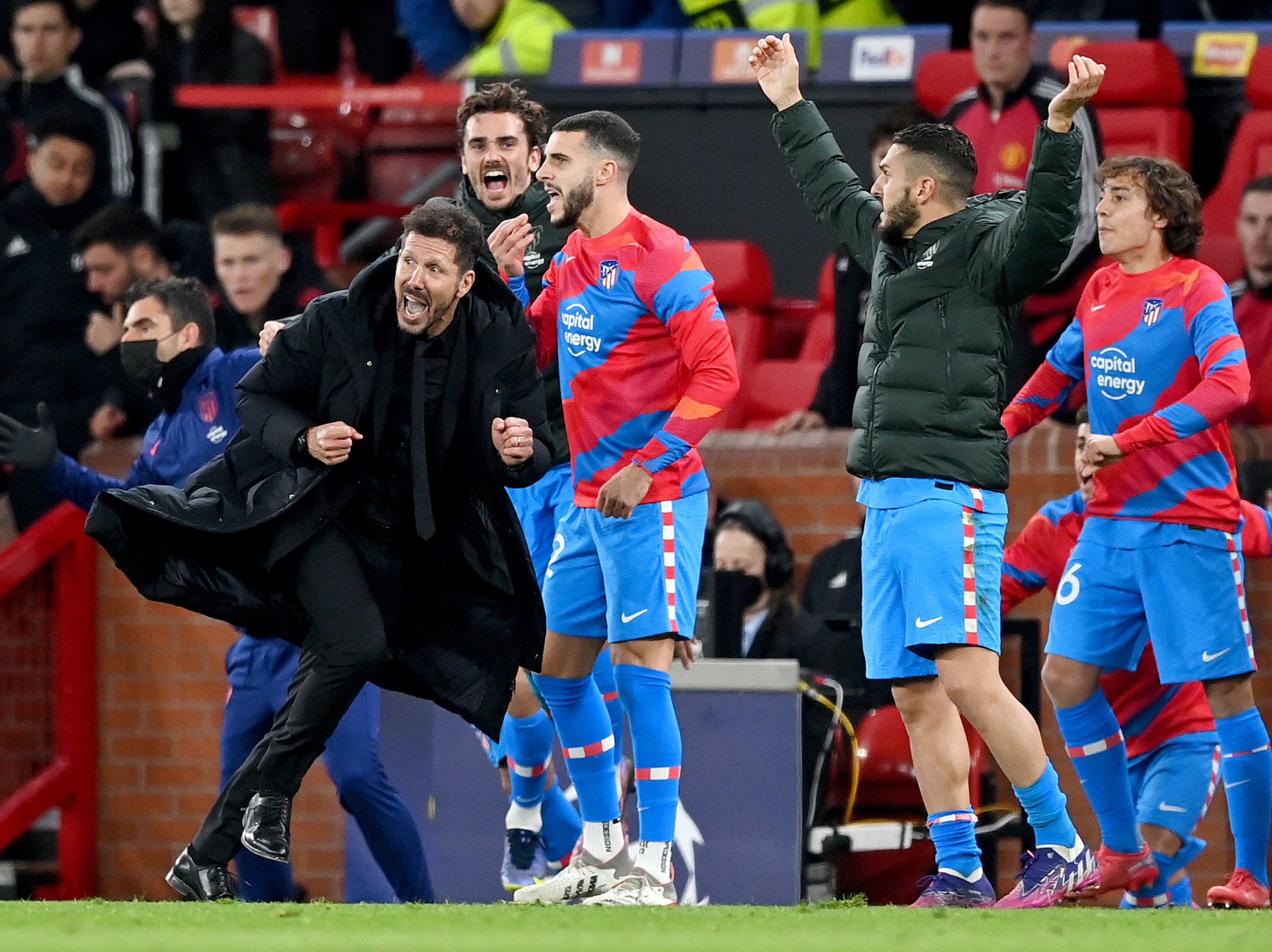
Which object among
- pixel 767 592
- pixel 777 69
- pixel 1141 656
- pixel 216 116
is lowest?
pixel 1141 656

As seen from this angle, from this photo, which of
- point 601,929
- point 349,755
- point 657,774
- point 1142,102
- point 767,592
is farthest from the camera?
point 1142,102

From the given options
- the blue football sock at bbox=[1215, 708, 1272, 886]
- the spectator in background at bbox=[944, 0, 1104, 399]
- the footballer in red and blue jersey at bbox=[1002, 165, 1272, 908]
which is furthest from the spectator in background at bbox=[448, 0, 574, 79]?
the blue football sock at bbox=[1215, 708, 1272, 886]

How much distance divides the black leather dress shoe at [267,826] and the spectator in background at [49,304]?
3.86 metres

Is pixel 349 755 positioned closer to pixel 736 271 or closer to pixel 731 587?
pixel 731 587

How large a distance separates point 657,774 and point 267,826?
110 centimetres

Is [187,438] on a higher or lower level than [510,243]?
lower

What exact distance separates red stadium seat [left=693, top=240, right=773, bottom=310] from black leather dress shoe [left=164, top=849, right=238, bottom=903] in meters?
4.39

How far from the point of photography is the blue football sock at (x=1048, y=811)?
19.1 ft

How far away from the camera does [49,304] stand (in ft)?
32.0

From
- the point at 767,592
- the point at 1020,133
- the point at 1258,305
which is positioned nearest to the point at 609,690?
the point at 767,592

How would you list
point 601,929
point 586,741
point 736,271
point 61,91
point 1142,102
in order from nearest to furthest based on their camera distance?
1. point 601,929
2. point 586,741
3. point 1142,102
4. point 736,271
5. point 61,91

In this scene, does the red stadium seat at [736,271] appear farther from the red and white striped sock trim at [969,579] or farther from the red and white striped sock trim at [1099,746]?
the red and white striped sock trim at [969,579]

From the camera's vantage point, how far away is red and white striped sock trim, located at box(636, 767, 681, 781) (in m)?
6.12

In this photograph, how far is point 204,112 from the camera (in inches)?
431
